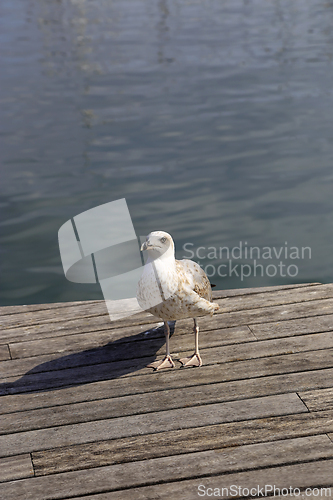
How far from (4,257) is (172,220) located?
2802mm

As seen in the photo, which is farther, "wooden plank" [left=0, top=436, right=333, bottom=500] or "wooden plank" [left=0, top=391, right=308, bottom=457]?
"wooden plank" [left=0, top=391, right=308, bottom=457]

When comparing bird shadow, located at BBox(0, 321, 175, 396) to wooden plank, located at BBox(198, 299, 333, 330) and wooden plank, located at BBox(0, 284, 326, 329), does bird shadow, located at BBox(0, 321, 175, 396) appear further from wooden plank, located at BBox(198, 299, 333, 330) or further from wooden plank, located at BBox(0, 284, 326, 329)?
wooden plank, located at BBox(198, 299, 333, 330)

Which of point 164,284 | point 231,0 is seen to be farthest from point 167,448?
point 231,0

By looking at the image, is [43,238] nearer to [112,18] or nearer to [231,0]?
[112,18]

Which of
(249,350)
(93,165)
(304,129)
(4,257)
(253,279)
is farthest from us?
(304,129)

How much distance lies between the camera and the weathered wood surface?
3.16 metres

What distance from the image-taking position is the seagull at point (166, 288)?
3.99m

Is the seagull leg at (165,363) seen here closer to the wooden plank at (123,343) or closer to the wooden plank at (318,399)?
the wooden plank at (123,343)

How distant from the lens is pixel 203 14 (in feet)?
82.9

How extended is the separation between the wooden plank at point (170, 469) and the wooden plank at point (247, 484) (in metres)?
0.03

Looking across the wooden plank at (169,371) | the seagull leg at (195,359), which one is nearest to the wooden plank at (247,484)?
the wooden plank at (169,371)

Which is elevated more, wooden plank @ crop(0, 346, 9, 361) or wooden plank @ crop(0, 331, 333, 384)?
wooden plank @ crop(0, 331, 333, 384)

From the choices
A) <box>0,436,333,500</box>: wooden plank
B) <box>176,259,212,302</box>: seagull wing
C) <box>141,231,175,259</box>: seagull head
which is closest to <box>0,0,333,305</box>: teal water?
<box>176,259,212,302</box>: seagull wing

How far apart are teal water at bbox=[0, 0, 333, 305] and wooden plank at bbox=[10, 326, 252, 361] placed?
273 centimetres
